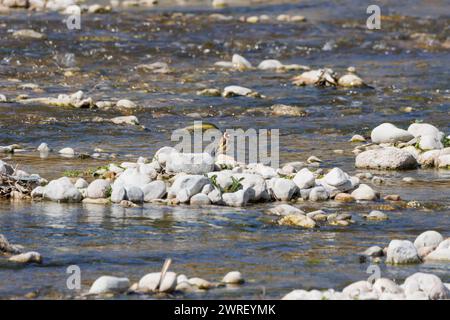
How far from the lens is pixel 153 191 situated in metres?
9.34

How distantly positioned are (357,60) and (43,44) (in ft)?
17.5

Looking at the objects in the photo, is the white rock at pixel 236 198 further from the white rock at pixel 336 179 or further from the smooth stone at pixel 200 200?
the white rock at pixel 336 179

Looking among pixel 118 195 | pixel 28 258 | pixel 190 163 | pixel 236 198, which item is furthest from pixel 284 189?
pixel 28 258

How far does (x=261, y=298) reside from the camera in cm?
651

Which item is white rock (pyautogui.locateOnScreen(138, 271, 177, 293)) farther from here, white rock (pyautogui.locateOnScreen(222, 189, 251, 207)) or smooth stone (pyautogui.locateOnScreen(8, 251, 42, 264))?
white rock (pyautogui.locateOnScreen(222, 189, 251, 207))

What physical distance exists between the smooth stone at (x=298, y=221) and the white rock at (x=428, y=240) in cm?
95

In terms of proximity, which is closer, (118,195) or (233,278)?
(233,278)

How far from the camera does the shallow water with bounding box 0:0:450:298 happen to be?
7.41 meters

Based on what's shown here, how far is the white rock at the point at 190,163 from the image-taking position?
9.76 m

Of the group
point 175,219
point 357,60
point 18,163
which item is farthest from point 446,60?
point 175,219

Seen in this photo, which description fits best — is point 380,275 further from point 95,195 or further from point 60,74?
point 60,74

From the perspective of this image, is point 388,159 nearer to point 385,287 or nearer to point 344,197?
point 344,197

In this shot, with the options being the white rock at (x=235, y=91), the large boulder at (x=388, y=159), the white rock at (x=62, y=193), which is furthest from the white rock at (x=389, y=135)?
the white rock at (x=62, y=193)

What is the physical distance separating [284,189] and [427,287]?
10.3ft
